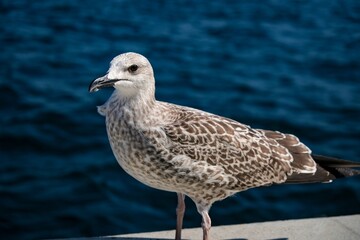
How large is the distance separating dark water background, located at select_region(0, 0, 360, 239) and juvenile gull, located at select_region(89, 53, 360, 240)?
3399 mm

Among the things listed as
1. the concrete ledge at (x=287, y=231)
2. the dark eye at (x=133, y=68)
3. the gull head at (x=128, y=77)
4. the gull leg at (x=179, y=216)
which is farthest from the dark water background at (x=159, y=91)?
the dark eye at (x=133, y=68)

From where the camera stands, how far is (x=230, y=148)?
5.42 meters

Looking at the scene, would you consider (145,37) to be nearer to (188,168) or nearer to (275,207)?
(275,207)

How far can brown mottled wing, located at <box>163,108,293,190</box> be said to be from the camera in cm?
522

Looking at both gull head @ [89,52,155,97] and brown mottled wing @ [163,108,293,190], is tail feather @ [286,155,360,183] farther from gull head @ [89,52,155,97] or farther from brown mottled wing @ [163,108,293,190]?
gull head @ [89,52,155,97]

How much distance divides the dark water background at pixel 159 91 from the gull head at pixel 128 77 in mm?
3969

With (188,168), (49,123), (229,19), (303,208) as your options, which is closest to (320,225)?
(188,168)

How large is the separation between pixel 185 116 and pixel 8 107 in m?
6.83

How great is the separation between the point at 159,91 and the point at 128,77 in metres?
7.14

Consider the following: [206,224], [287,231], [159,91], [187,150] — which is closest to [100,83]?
[187,150]

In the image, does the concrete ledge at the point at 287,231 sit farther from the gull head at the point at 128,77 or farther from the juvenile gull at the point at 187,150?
the gull head at the point at 128,77

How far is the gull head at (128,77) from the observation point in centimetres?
481

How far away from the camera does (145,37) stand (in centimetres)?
1458

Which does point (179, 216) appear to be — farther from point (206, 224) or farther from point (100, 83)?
point (100, 83)
